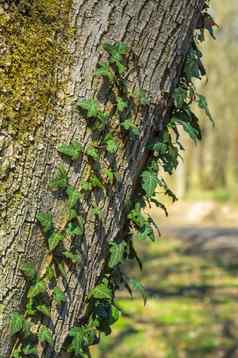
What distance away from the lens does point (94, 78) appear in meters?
1.88

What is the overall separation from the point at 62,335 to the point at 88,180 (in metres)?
0.46

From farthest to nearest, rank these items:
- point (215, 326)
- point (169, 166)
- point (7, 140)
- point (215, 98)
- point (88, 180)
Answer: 1. point (215, 98)
2. point (215, 326)
3. point (169, 166)
4. point (88, 180)
5. point (7, 140)

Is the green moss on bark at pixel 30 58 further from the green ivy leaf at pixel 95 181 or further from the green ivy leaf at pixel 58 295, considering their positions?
the green ivy leaf at pixel 58 295

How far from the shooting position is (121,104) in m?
1.90

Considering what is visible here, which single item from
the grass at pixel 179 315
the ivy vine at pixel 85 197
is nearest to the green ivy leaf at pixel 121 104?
the ivy vine at pixel 85 197

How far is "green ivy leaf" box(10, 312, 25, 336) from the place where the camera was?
1836 mm

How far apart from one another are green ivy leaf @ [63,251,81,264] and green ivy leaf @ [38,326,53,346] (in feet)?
0.67

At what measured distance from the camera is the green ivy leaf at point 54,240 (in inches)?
73.7

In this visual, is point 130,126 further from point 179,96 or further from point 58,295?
point 58,295

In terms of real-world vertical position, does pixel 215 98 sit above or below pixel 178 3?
above

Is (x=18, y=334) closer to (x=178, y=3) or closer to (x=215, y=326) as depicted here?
(x=178, y=3)

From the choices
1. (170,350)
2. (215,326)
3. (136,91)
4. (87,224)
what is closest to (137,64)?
(136,91)

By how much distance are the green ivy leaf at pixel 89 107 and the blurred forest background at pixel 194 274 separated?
0.59m

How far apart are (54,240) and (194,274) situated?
1078 centimetres
